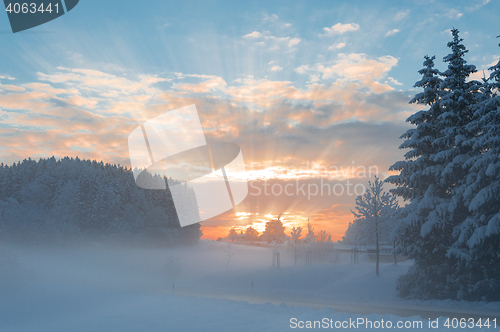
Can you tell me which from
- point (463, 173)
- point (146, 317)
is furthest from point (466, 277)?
point (146, 317)

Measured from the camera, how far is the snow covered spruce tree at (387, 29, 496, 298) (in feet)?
69.6

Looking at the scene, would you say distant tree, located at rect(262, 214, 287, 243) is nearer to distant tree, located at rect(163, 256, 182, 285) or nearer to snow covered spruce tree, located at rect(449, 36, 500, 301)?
distant tree, located at rect(163, 256, 182, 285)

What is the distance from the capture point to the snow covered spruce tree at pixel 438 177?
2120 cm

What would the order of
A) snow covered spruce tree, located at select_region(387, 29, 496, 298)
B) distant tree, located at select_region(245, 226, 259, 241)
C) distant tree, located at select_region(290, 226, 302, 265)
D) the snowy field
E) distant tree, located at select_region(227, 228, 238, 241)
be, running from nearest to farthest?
the snowy field → snow covered spruce tree, located at select_region(387, 29, 496, 298) → distant tree, located at select_region(290, 226, 302, 265) → distant tree, located at select_region(227, 228, 238, 241) → distant tree, located at select_region(245, 226, 259, 241)

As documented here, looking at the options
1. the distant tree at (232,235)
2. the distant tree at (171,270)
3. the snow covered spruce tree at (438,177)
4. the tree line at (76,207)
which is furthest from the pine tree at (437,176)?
the distant tree at (232,235)

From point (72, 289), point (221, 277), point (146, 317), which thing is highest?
point (146, 317)

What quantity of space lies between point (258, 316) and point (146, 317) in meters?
5.76

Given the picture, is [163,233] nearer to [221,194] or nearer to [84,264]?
[84,264]

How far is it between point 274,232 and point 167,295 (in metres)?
70.5

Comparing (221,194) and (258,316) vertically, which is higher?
(221,194)

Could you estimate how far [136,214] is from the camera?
228ft

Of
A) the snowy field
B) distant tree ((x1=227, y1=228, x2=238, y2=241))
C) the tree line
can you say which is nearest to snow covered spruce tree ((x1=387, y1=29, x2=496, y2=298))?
the snowy field

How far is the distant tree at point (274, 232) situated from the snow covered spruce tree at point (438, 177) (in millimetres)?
49760

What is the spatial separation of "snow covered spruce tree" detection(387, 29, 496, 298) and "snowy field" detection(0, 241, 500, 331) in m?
1.82
